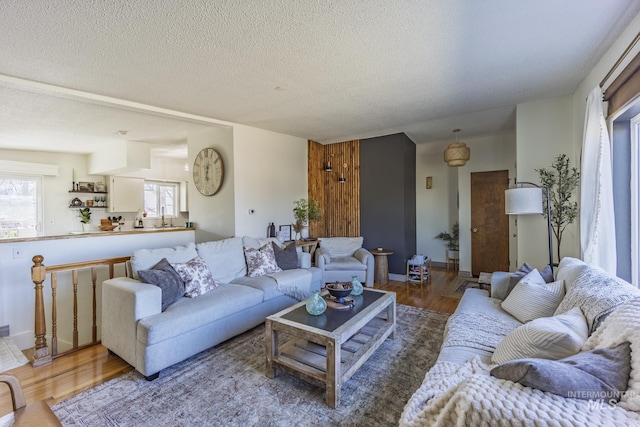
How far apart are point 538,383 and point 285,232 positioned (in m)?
4.53

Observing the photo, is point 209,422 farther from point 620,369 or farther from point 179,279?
point 620,369

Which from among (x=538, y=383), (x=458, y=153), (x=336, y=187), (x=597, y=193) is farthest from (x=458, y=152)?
(x=538, y=383)

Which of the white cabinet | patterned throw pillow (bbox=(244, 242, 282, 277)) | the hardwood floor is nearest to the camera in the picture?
the hardwood floor

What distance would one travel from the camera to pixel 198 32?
2.05m

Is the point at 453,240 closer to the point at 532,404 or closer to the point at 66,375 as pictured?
the point at 532,404

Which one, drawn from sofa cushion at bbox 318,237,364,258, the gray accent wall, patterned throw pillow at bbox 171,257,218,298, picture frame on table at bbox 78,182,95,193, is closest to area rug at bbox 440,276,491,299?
the gray accent wall

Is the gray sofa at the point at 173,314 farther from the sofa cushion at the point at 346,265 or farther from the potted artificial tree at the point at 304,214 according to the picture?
the potted artificial tree at the point at 304,214

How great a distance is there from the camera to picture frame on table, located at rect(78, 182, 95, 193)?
6270mm

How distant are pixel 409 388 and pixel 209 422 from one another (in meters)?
1.36

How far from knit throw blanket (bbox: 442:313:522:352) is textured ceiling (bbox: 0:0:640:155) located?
2146 millimetres

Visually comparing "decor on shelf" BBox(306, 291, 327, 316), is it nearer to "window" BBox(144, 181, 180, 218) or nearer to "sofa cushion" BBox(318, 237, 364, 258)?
"sofa cushion" BBox(318, 237, 364, 258)

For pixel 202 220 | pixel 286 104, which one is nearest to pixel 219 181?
pixel 202 220

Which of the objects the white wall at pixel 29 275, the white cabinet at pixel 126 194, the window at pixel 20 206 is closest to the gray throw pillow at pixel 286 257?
the white wall at pixel 29 275

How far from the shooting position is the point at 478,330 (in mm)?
2018
